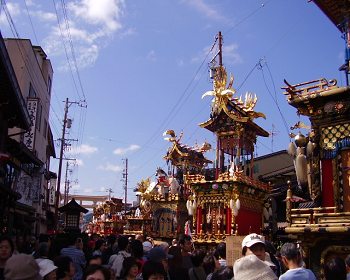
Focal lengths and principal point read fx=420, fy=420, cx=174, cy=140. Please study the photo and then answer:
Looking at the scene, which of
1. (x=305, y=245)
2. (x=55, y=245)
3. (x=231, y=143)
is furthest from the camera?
(x=231, y=143)

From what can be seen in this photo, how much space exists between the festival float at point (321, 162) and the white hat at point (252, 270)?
1188 centimetres

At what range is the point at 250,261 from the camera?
362 centimetres

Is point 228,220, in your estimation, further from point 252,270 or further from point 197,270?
point 252,270

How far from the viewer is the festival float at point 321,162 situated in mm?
15039

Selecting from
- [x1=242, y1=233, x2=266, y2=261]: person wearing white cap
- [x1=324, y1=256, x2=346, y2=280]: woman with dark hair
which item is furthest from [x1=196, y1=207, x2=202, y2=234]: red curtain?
[x1=324, y1=256, x2=346, y2=280]: woman with dark hair

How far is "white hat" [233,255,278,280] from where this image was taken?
3547 millimetres

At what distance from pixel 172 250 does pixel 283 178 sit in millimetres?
24780

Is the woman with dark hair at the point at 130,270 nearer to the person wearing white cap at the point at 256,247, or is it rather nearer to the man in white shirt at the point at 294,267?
the person wearing white cap at the point at 256,247

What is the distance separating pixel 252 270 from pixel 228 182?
868 inches

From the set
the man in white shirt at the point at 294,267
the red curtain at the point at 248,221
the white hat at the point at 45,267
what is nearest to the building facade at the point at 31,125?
the red curtain at the point at 248,221

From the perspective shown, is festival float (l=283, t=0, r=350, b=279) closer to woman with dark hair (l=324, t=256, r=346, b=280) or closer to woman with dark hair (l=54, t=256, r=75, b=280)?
woman with dark hair (l=324, t=256, r=346, b=280)

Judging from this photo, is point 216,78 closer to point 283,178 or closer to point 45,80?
point 283,178

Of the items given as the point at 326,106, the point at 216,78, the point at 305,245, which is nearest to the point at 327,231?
the point at 305,245

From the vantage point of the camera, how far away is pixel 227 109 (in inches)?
1077
